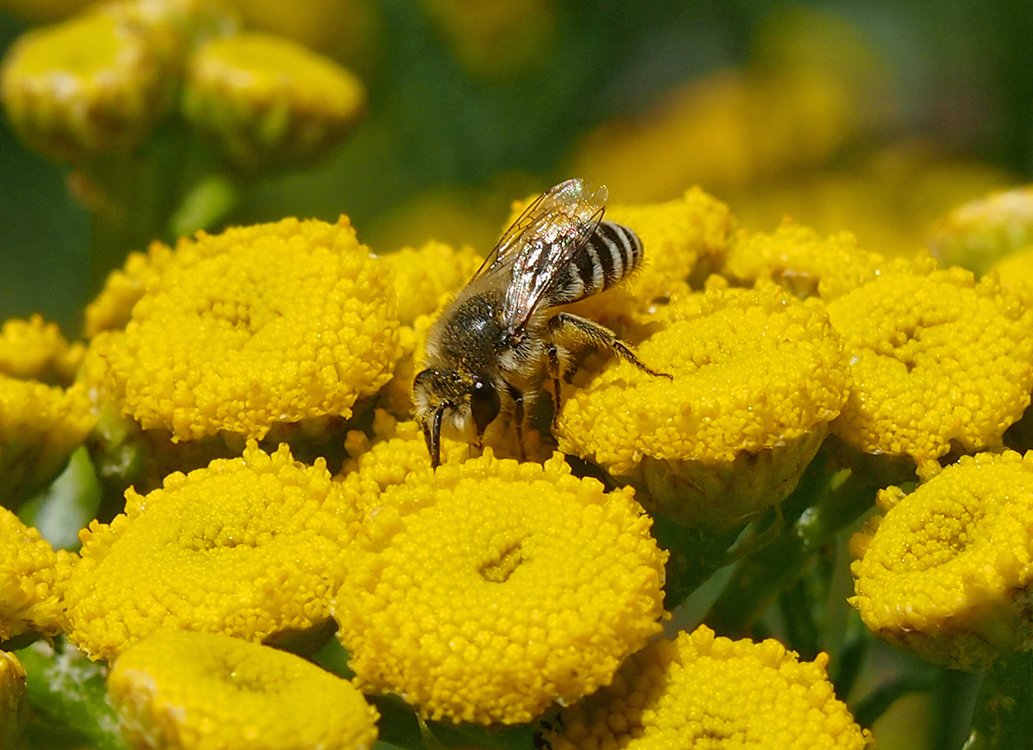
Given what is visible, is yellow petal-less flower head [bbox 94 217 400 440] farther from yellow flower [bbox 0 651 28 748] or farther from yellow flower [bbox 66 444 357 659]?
yellow flower [bbox 0 651 28 748]

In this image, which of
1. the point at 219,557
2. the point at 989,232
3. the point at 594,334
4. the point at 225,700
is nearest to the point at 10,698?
the point at 219,557

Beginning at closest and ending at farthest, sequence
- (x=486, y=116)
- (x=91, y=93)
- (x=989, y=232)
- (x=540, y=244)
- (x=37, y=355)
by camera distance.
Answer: (x=540, y=244) → (x=37, y=355) → (x=989, y=232) → (x=91, y=93) → (x=486, y=116)

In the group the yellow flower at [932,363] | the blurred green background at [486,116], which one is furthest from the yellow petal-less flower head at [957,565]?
the blurred green background at [486,116]

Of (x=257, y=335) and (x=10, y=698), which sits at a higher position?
(x=257, y=335)

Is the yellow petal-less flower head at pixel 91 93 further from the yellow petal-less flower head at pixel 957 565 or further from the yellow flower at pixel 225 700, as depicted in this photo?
the yellow petal-less flower head at pixel 957 565

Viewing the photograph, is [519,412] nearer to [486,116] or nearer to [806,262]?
[806,262]

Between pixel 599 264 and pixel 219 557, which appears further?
pixel 599 264
